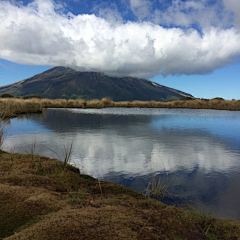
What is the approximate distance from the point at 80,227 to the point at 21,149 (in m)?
9.70

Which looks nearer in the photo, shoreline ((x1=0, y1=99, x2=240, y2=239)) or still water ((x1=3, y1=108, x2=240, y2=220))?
shoreline ((x1=0, y1=99, x2=240, y2=239))

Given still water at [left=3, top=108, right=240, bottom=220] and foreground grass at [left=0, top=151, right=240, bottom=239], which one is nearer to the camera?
foreground grass at [left=0, top=151, right=240, bottom=239]

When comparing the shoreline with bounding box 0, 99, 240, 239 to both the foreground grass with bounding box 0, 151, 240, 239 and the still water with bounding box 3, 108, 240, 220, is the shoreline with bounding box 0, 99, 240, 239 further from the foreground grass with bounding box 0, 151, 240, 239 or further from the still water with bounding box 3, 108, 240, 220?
the still water with bounding box 3, 108, 240, 220

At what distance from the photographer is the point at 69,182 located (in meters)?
6.70

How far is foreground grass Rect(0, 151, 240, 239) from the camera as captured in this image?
3.52 meters

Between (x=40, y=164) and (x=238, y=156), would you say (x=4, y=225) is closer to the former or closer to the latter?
(x=40, y=164)

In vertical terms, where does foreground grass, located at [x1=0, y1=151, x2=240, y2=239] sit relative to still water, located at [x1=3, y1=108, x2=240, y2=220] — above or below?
above

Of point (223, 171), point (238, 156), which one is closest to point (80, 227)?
point (223, 171)

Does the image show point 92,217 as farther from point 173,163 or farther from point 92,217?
point 173,163

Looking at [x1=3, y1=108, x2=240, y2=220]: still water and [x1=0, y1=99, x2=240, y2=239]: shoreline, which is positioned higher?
[x1=0, y1=99, x2=240, y2=239]: shoreline

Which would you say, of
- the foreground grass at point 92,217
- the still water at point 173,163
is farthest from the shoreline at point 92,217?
the still water at point 173,163

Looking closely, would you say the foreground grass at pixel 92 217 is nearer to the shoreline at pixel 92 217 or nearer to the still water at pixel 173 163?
the shoreline at pixel 92 217

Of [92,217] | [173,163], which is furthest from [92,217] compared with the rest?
[173,163]

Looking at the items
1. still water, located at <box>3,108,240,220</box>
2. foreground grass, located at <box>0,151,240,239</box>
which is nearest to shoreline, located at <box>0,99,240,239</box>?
foreground grass, located at <box>0,151,240,239</box>
